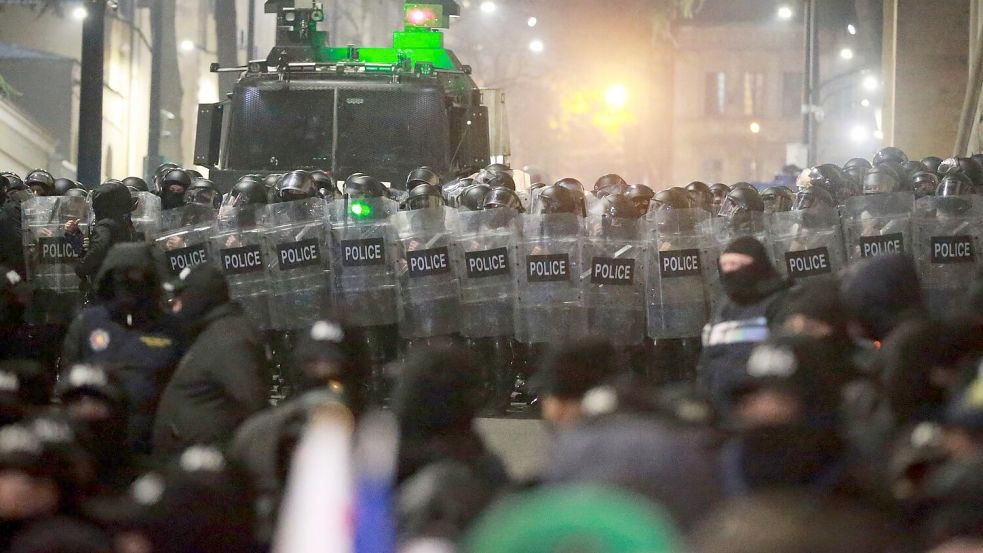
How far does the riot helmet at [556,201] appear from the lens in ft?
44.9

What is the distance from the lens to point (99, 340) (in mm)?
8484

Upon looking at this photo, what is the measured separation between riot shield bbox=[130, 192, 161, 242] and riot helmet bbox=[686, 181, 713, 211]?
4.77m

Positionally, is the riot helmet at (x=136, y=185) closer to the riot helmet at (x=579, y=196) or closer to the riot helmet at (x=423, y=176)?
the riot helmet at (x=423, y=176)

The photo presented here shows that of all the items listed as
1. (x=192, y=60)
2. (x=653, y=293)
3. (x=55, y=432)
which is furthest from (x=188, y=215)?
(x=192, y=60)

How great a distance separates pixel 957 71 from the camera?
31594mm

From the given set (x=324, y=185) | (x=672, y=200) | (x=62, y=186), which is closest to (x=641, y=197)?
(x=672, y=200)

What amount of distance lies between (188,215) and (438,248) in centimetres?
217

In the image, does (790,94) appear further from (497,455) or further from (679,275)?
(497,455)

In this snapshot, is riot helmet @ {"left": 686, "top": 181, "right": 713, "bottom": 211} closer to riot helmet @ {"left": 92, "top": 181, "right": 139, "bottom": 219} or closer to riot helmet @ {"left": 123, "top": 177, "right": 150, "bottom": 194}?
riot helmet @ {"left": 92, "top": 181, "right": 139, "bottom": 219}

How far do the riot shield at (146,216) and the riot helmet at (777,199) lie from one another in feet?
18.2

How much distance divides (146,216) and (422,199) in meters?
2.61

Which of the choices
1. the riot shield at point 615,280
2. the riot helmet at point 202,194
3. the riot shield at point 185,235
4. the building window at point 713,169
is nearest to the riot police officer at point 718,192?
the riot shield at point 615,280

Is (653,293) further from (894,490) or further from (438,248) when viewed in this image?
(894,490)

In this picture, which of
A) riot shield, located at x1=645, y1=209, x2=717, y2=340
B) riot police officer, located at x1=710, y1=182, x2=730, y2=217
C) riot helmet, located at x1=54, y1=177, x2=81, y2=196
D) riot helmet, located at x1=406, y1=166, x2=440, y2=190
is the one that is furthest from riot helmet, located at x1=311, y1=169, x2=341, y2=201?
riot police officer, located at x1=710, y1=182, x2=730, y2=217
